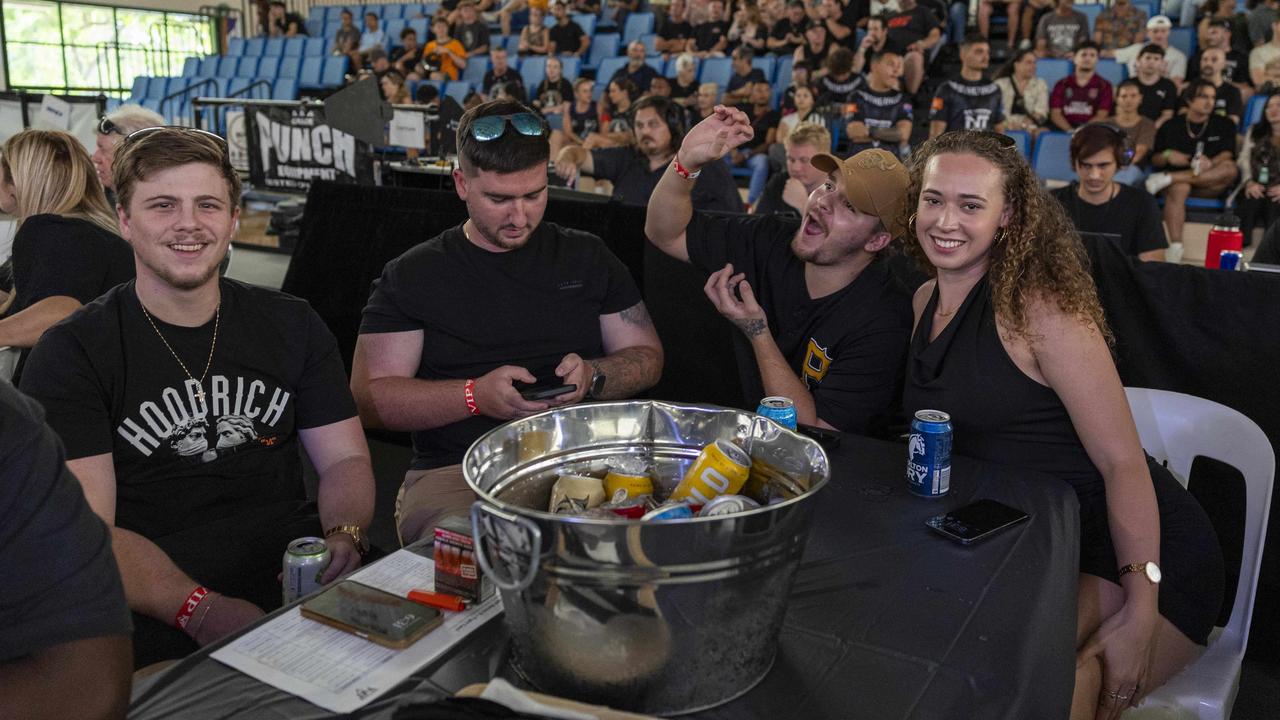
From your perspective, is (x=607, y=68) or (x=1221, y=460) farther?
(x=607, y=68)

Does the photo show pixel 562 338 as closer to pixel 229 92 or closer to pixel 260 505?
pixel 260 505

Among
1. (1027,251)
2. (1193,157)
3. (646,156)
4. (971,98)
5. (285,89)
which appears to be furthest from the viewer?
(285,89)

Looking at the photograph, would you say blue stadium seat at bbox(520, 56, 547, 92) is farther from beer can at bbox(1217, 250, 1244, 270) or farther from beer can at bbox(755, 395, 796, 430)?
beer can at bbox(755, 395, 796, 430)

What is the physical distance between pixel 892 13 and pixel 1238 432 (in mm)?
8968

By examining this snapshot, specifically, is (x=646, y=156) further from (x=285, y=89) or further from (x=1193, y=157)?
(x=285, y=89)

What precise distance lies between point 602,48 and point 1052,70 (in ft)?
19.5

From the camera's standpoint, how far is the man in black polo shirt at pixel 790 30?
10.5 metres

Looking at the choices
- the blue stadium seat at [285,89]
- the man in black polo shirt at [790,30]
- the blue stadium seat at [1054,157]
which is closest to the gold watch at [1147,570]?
the blue stadium seat at [1054,157]

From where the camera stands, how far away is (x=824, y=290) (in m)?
2.49

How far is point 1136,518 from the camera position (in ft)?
5.84

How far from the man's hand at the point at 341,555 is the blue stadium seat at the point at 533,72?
1100 centimetres

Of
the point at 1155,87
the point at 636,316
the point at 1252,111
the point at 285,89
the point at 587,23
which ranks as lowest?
the point at 636,316

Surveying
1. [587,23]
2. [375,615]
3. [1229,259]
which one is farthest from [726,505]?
[587,23]

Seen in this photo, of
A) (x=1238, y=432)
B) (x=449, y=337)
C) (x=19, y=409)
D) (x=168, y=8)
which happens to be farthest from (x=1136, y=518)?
(x=168, y=8)
